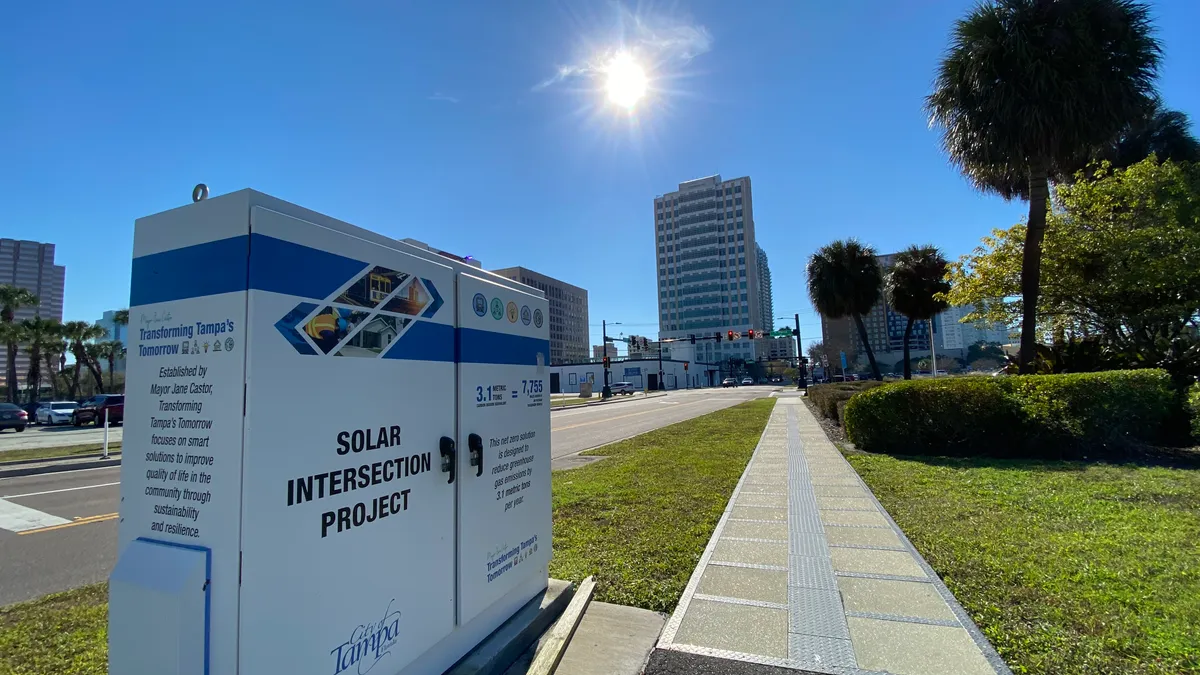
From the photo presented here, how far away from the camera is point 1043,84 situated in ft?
40.0

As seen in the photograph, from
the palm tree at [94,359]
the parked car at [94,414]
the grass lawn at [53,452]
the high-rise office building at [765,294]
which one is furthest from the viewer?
the high-rise office building at [765,294]

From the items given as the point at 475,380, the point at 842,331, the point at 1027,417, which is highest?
the point at 842,331

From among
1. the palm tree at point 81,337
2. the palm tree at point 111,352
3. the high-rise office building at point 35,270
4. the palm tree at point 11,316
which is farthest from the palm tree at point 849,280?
the high-rise office building at point 35,270

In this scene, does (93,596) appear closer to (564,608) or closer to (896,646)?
A: (564,608)

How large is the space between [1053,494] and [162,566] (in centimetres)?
865

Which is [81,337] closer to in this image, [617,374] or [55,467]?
[55,467]

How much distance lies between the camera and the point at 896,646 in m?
3.24

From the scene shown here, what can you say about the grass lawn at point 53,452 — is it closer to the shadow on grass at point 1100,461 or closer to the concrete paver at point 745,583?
the concrete paver at point 745,583

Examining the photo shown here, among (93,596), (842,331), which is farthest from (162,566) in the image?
(842,331)

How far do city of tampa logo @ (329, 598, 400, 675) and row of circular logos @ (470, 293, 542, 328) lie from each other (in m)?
1.65

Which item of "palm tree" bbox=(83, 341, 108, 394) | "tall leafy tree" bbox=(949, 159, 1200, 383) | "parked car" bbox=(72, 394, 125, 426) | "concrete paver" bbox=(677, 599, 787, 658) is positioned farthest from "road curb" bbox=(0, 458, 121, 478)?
"palm tree" bbox=(83, 341, 108, 394)

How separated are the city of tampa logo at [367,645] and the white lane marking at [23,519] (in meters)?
7.58

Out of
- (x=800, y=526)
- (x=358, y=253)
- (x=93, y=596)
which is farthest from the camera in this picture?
(x=800, y=526)

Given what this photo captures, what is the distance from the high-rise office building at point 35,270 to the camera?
90312mm
